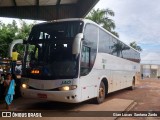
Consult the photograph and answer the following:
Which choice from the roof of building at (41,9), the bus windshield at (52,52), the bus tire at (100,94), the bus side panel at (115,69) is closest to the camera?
the bus windshield at (52,52)

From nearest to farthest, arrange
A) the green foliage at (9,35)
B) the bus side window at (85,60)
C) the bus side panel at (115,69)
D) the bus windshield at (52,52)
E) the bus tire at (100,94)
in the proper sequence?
the bus windshield at (52,52) < the bus side window at (85,60) < the bus tire at (100,94) < the bus side panel at (115,69) < the green foliage at (9,35)

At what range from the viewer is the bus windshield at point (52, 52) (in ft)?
28.8

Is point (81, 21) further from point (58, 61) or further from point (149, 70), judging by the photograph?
point (149, 70)

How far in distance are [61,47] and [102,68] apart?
285cm

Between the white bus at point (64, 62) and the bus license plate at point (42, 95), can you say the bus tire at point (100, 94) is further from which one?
the bus license plate at point (42, 95)

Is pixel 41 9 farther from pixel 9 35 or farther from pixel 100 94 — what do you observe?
pixel 100 94

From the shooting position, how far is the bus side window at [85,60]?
9135mm

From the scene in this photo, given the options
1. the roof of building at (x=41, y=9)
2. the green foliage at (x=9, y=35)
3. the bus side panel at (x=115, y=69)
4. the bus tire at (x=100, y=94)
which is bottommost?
the bus tire at (x=100, y=94)

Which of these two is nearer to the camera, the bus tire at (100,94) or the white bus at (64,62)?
the white bus at (64,62)

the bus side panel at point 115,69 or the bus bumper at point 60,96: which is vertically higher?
the bus side panel at point 115,69

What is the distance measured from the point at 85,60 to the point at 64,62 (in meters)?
0.95

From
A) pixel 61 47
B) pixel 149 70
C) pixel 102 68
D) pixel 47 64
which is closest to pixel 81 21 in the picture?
pixel 61 47

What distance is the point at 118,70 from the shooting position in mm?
14109

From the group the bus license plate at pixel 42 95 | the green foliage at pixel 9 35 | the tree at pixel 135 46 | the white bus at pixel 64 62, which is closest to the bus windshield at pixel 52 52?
the white bus at pixel 64 62
